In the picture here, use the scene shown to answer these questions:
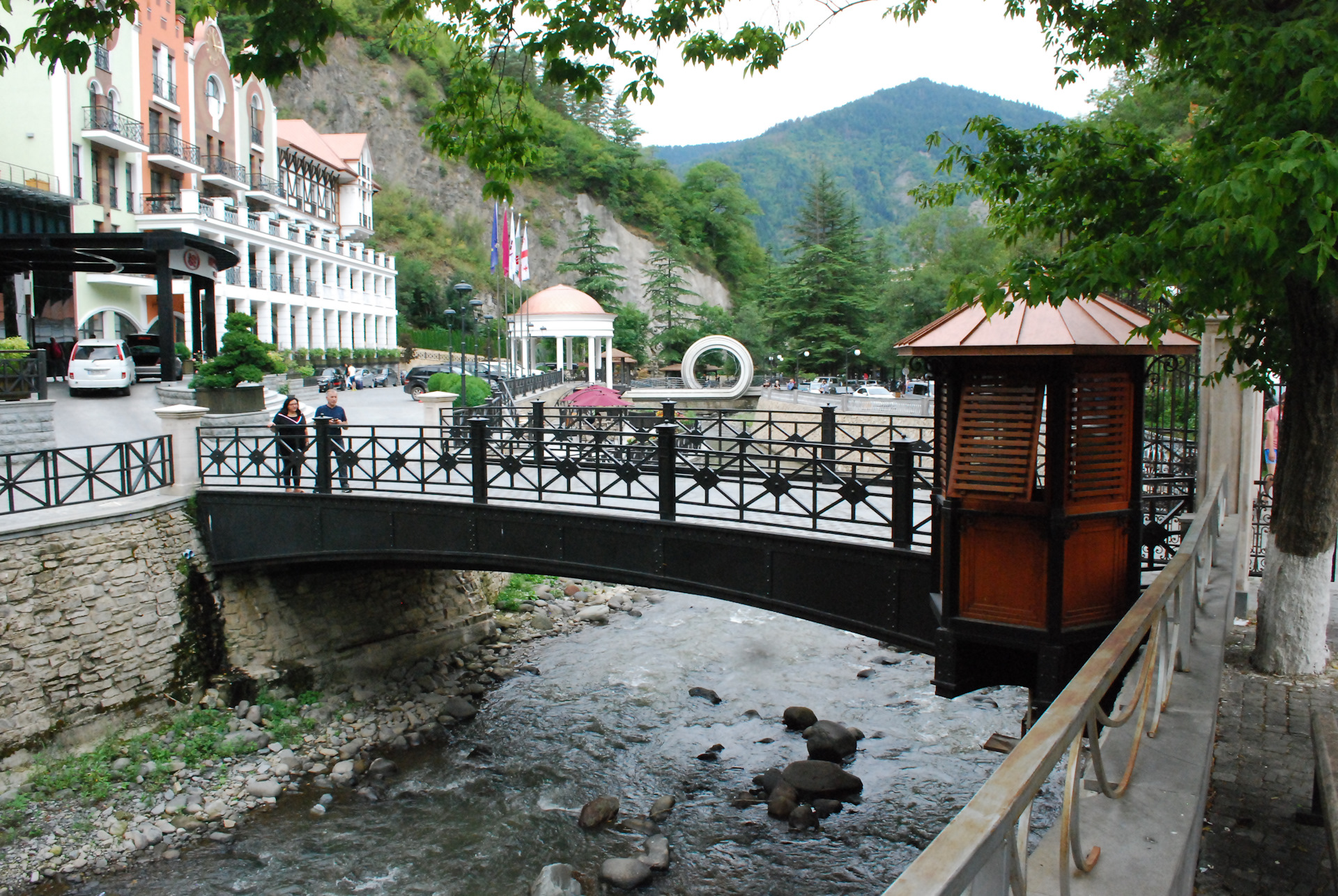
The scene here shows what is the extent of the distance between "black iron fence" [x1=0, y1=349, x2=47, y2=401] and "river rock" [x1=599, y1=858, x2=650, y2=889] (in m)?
14.2

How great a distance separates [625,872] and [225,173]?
45013mm

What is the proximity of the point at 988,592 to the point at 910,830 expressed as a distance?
4.70m

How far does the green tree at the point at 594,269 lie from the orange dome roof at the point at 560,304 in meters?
19.8

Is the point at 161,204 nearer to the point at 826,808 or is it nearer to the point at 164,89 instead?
the point at 164,89

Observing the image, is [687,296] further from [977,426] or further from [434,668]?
[977,426]

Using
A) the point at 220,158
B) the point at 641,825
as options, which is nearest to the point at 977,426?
the point at 641,825

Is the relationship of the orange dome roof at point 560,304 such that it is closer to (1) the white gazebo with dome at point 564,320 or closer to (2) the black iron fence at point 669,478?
(1) the white gazebo with dome at point 564,320

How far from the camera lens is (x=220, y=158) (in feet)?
145

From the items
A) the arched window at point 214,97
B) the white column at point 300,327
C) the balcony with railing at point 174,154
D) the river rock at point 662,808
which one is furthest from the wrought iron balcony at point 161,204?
the river rock at point 662,808

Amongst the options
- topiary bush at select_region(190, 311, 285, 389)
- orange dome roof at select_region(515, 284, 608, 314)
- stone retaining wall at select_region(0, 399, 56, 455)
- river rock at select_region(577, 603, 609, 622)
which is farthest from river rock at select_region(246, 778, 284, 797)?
orange dome roof at select_region(515, 284, 608, 314)

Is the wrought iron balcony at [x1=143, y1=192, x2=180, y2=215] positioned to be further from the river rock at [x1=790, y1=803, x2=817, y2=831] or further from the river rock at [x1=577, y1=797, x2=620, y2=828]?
the river rock at [x1=790, y1=803, x2=817, y2=831]

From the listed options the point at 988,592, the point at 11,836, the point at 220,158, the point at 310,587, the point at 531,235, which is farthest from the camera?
the point at 531,235

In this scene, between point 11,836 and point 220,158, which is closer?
point 11,836

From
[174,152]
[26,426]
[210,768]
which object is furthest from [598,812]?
[174,152]
